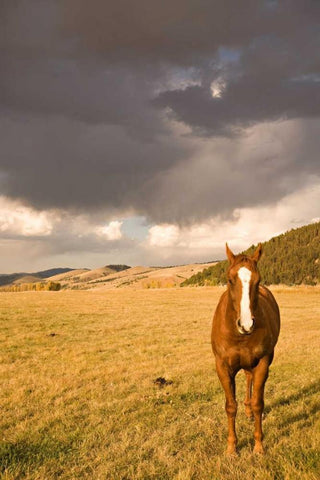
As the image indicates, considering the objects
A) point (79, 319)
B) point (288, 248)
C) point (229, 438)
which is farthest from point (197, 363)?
point (288, 248)

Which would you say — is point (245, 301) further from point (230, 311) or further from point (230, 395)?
point (230, 395)

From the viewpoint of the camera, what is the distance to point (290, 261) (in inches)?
5167

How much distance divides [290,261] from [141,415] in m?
133

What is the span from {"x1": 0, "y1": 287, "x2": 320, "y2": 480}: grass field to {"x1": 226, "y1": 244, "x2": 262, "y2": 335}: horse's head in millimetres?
2447

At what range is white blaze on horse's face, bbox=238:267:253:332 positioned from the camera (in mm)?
5590

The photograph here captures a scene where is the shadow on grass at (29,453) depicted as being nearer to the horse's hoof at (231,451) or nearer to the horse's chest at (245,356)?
the horse's hoof at (231,451)

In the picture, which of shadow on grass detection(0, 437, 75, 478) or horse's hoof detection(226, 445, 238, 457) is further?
horse's hoof detection(226, 445, 238, 457)

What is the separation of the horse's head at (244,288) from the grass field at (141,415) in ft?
8.03

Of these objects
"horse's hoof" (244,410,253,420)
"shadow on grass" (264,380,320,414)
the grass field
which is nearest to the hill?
the grass field

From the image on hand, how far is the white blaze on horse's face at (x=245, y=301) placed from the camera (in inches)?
220

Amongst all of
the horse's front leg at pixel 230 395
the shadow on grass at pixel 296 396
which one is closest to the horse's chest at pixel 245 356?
the horse's front leg at pixel 230 395

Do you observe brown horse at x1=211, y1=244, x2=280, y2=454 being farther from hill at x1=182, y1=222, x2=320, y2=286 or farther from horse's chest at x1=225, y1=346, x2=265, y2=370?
hill at x1=182, y1=222, x2=320, y2=286

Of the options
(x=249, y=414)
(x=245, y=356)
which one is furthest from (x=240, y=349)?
(x=249, y=414)

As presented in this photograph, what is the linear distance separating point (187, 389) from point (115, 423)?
10.5 ft
